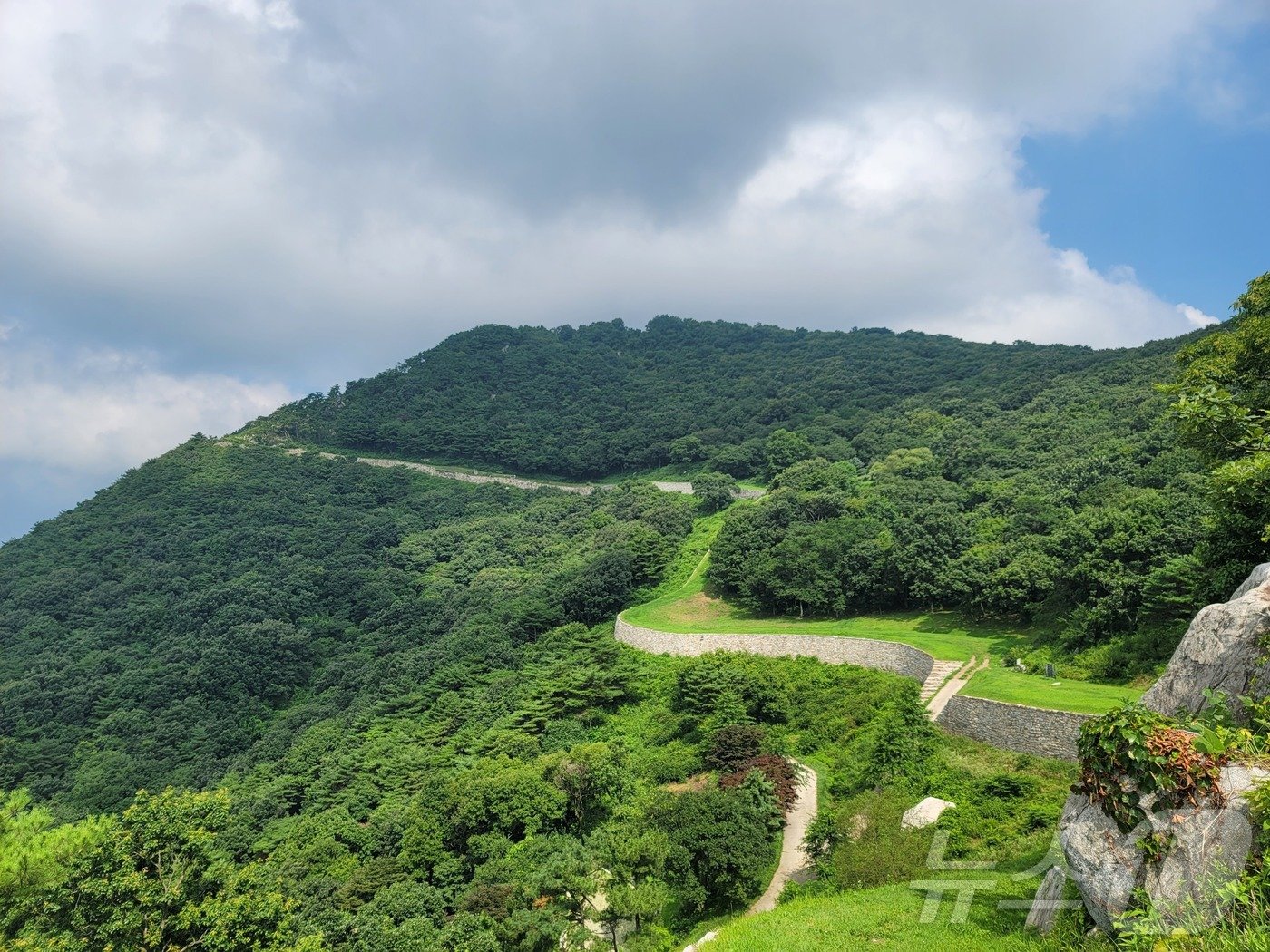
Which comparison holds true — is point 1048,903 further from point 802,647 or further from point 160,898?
point 802,647

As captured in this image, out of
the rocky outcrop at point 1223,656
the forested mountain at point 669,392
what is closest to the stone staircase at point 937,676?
the rocky outcrop at point 1223,656

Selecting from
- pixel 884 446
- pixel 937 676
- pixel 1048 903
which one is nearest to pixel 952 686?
pixel 937 676

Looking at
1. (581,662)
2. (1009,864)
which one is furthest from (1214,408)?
(581,662)

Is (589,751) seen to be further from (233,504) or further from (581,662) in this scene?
(233,504)

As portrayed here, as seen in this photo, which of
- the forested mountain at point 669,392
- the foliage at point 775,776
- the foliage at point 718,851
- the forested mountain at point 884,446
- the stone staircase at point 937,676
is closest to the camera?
the foliage at point 718,851

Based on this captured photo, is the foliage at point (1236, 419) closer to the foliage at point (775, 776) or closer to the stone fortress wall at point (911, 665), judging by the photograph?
the stone fortress wall at point (911, 665)
